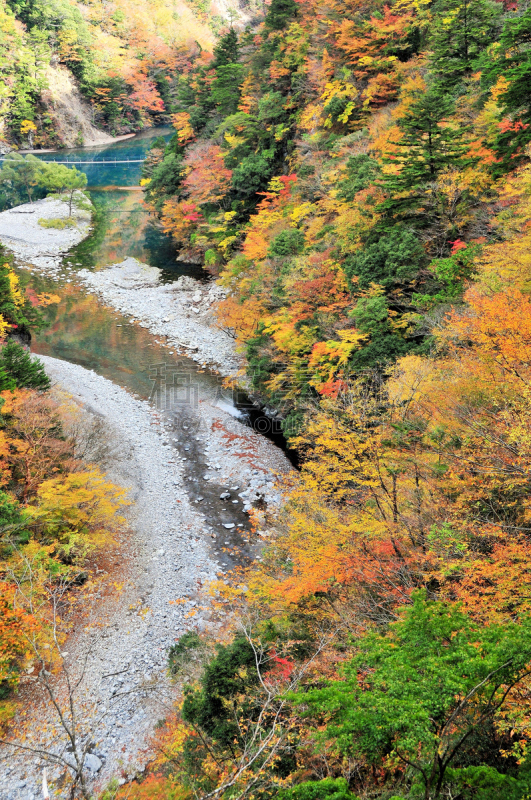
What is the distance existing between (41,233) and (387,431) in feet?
124

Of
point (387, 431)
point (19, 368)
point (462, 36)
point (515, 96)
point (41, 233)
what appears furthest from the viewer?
point (41, 233)

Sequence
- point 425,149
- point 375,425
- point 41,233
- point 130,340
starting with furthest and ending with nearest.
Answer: point 41,233 < point 130,340 < point 425,149 < point 375,425

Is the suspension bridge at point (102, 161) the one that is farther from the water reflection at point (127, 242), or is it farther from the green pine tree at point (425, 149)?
the green pine tree at point (425, 149)

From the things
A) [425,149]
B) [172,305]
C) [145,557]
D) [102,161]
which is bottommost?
[145,557]

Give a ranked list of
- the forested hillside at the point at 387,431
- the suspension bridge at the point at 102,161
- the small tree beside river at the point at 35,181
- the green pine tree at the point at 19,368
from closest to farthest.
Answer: the forested hillside at the point at 387,431
the green pine tree at the point at 19,368
the small tree beside river at the point at 35,181
the suspension bridge at the point at 102,161

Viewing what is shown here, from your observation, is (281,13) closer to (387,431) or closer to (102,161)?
(387,431)

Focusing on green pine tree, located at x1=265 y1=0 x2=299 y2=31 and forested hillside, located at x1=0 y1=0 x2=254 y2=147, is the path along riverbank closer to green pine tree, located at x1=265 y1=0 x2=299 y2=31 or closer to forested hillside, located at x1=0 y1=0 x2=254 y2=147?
green pine tree, located at x1=265 y1=0 x2=299 y2=31

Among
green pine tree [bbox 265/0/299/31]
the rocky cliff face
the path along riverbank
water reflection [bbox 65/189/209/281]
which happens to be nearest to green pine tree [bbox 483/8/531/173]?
the path along riverbank

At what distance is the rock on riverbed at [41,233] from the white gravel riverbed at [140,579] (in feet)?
54.3

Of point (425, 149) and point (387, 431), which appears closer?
point (387, 431)

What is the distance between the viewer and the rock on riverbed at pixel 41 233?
116 ft

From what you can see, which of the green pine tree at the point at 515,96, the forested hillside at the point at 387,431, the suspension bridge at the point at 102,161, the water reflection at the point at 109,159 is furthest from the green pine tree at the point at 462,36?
the suspension bridge at the point at 102,161

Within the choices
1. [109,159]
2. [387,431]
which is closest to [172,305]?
[387,431]

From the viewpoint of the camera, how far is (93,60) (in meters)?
63.0
